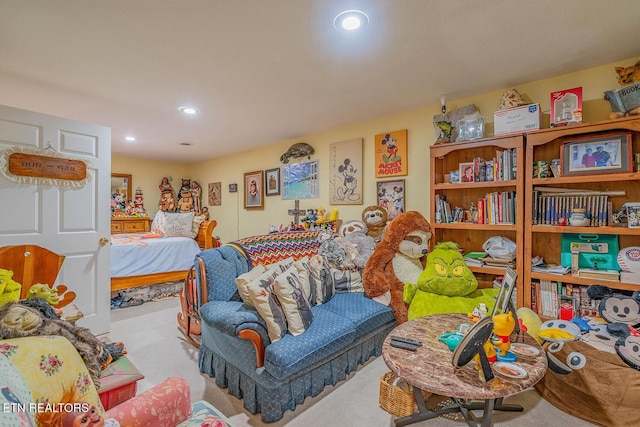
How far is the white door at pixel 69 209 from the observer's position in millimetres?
2246

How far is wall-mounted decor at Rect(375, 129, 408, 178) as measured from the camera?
3.08 metres

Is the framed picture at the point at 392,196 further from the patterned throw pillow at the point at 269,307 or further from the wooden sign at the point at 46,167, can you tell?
the wooden sign at the point at 46,167

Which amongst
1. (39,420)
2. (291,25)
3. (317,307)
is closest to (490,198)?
(317,307)

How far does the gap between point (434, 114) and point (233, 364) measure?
2.82 metres

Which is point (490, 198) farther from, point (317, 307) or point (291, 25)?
point (291, 25)

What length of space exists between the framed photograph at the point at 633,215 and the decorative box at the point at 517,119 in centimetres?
81

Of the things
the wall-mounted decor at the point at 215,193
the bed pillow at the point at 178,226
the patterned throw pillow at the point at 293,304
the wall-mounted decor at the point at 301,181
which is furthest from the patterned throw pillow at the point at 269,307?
the wall-mounted decor at the point at 215,193

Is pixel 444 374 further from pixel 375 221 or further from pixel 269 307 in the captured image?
pixel 375 221

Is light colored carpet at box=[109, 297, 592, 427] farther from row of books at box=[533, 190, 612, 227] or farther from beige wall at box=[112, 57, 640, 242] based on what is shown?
beige wall at box=[112, 57, 640, 242]

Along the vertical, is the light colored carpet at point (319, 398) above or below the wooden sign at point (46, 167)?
below

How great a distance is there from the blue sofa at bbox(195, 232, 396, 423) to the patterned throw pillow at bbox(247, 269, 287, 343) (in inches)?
1.7

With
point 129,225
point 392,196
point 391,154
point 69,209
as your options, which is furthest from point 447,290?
point 129,225

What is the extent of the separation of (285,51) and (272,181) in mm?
2706

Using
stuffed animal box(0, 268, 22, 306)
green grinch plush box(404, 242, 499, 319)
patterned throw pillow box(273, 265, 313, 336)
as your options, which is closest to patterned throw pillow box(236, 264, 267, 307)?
patterned throw pillow box(273, 265, 313, 336)
